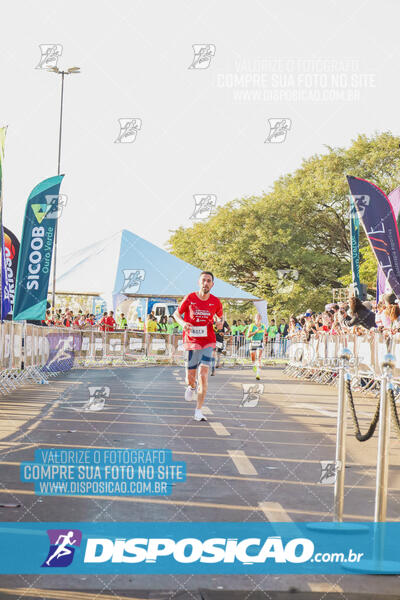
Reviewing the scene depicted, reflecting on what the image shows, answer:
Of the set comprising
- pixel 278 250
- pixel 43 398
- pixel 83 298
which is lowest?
pixel 43 398

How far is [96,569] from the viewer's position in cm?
414

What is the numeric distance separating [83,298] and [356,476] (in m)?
30.2

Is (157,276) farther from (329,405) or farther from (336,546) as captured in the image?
(336,546)

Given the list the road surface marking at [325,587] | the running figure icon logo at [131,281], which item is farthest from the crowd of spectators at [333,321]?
the road surface marking at [325,587]

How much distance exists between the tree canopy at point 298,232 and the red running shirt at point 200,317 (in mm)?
37759

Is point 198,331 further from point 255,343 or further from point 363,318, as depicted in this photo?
point 255,343

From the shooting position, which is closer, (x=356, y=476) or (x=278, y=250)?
(x=356, y=476)

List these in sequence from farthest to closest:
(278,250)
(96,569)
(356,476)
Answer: (278,250) < (356,476) < (96,569)

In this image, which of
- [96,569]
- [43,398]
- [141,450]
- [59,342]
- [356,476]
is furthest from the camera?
[59,342]

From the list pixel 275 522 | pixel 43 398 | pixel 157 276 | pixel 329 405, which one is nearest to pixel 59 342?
pixel 43 398

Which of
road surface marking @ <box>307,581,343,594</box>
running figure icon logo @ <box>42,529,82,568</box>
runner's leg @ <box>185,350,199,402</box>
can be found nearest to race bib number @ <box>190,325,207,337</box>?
runner's leg @ <box>185,350,199,402</box>

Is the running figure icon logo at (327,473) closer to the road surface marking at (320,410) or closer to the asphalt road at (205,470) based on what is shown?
the asphalt road at (205,470)

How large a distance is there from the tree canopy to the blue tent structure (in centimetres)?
1343

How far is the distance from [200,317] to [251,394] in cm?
588
